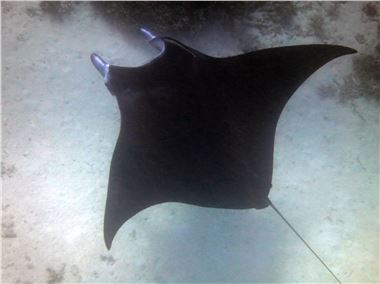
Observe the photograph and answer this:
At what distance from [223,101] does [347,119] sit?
47.8 inches

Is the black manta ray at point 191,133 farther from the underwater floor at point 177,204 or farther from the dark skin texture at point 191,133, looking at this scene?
the underwater floor at point 177,204

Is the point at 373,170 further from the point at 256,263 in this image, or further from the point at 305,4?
the point at 305,4

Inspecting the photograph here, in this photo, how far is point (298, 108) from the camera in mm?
2709

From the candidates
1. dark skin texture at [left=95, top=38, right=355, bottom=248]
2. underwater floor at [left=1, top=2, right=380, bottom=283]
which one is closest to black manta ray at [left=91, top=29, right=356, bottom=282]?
dark skin texture at [left=95, top=38, right=355, bottom=248]

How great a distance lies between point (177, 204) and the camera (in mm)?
2574

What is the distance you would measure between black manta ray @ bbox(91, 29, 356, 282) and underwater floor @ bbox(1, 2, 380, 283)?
63 cm

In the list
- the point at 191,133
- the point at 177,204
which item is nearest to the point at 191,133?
the point at 191,133

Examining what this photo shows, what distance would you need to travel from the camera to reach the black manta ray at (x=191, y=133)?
191 cm

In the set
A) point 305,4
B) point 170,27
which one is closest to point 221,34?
point 170,27

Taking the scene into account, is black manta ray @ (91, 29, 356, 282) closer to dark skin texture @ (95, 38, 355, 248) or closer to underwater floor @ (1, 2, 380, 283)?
dark skin texture @ (95, 38, 355, 248)

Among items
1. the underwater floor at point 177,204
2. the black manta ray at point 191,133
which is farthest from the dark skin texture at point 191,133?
the underwater floor at point 177,204

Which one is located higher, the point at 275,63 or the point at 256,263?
the point at 275,63

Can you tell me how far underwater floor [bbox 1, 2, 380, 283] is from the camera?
254cm

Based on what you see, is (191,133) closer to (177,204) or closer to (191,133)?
(191,133)
